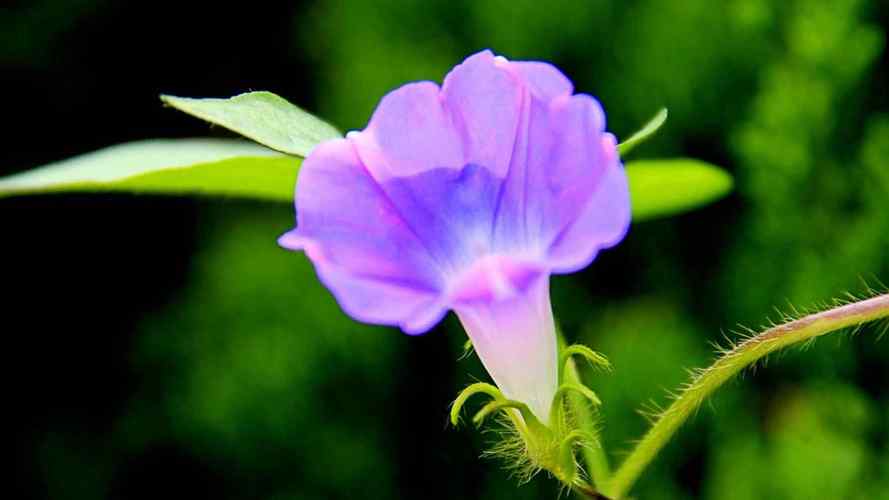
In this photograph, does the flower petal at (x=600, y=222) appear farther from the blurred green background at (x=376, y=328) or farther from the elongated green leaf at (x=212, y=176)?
the blurred green background at (x=376, y=328)

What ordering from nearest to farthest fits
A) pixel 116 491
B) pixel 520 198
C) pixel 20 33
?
1. pixel 520 198
2. pixel 116 491
3. pixel 20 33

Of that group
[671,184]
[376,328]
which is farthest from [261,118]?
[376,328]

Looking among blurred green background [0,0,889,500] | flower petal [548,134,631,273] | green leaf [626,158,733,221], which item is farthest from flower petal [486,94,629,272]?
blurred green background [0,0,889,500]

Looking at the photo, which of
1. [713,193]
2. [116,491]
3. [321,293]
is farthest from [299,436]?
[713,193]

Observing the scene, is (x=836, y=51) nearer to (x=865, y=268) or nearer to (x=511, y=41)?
(x=865, y=268)

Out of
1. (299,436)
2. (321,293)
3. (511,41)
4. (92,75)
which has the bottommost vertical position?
(299,436)

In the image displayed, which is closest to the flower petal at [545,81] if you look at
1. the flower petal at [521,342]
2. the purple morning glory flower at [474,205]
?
Answer: the purple morning glory flower at [474,205]

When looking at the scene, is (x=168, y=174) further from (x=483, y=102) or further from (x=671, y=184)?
(x=671, y=184)
